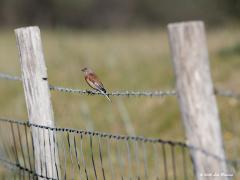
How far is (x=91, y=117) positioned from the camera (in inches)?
508

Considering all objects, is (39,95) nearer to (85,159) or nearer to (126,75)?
(85,159)

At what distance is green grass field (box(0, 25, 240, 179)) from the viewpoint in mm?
11844

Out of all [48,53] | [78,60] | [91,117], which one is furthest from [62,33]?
[91,117]

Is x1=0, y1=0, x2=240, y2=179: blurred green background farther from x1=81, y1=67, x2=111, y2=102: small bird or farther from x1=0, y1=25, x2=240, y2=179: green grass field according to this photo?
x1=81, y1=67, x2=111, y2=102: small bird

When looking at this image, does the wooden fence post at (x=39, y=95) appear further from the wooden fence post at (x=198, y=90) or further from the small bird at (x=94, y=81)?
the wooden fence post at (x=198, y=90)

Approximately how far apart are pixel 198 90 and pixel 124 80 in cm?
1069

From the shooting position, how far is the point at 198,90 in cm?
406

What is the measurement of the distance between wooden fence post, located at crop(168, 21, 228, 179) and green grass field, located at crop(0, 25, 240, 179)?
16.4 ft

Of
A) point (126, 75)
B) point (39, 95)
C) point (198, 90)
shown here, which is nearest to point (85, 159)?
point (39, 95)

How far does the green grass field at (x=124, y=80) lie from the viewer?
38.9 feet

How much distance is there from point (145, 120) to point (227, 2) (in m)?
6.06

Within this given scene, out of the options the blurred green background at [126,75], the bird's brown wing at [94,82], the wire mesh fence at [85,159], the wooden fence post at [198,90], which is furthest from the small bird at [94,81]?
the wooden fence post at [198,90]

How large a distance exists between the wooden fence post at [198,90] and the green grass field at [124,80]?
4988 mm

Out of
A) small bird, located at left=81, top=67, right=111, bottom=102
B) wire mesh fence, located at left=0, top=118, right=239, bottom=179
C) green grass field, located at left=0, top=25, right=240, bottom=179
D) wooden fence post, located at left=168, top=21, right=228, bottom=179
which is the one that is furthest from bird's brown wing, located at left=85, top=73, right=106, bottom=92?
green grass field, located at left=0, top=25, right=240, bottom=179
